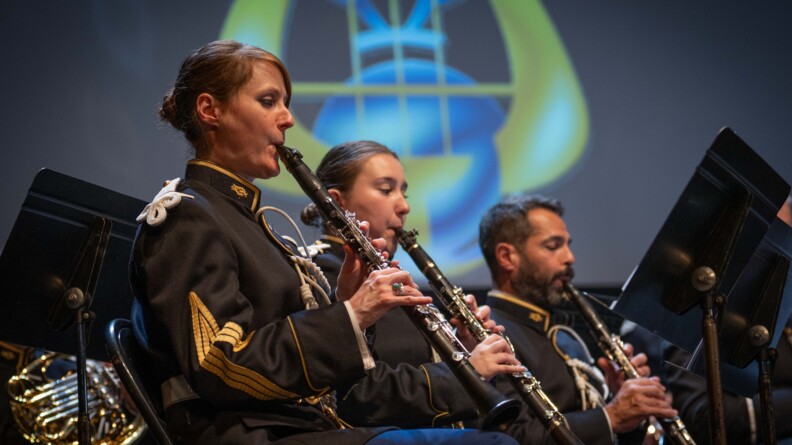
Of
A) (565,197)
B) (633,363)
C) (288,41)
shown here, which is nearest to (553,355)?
(633,363)

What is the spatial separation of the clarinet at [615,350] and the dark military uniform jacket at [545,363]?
0.20 meters

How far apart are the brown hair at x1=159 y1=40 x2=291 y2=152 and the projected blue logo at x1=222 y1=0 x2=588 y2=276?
2.24 meters

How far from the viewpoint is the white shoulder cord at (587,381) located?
12.8 ft

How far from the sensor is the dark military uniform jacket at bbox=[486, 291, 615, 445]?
3.55 meters

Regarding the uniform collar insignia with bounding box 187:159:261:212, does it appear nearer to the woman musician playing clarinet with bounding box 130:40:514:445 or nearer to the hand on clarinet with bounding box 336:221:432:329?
the woman musician playing clarinet with bounding box 130:40:514:445

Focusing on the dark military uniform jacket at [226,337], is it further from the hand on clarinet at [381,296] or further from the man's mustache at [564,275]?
the man's mustache at [564,275]

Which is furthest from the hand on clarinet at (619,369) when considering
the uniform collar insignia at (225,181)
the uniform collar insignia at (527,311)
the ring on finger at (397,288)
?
the uniform collar insignia at (225,181)

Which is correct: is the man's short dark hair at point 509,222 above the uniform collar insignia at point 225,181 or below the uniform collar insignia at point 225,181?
above

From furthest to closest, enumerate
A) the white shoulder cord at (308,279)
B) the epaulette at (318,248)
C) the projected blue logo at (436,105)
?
the projected blue logo at (436,105) → the epaulette at (318,248) → the white shoulder cord at (308,279)

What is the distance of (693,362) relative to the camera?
311cm

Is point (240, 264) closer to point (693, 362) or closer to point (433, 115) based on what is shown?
point (693, 362)

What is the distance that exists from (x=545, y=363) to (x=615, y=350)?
1.04ft

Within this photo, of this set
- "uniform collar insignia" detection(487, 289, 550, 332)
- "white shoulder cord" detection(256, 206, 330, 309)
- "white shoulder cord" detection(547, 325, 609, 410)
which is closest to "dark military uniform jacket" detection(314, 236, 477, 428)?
"white shoulder cord" detection(256, 206, 330, 309)

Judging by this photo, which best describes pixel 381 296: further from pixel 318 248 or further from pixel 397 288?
pixel 318 248
